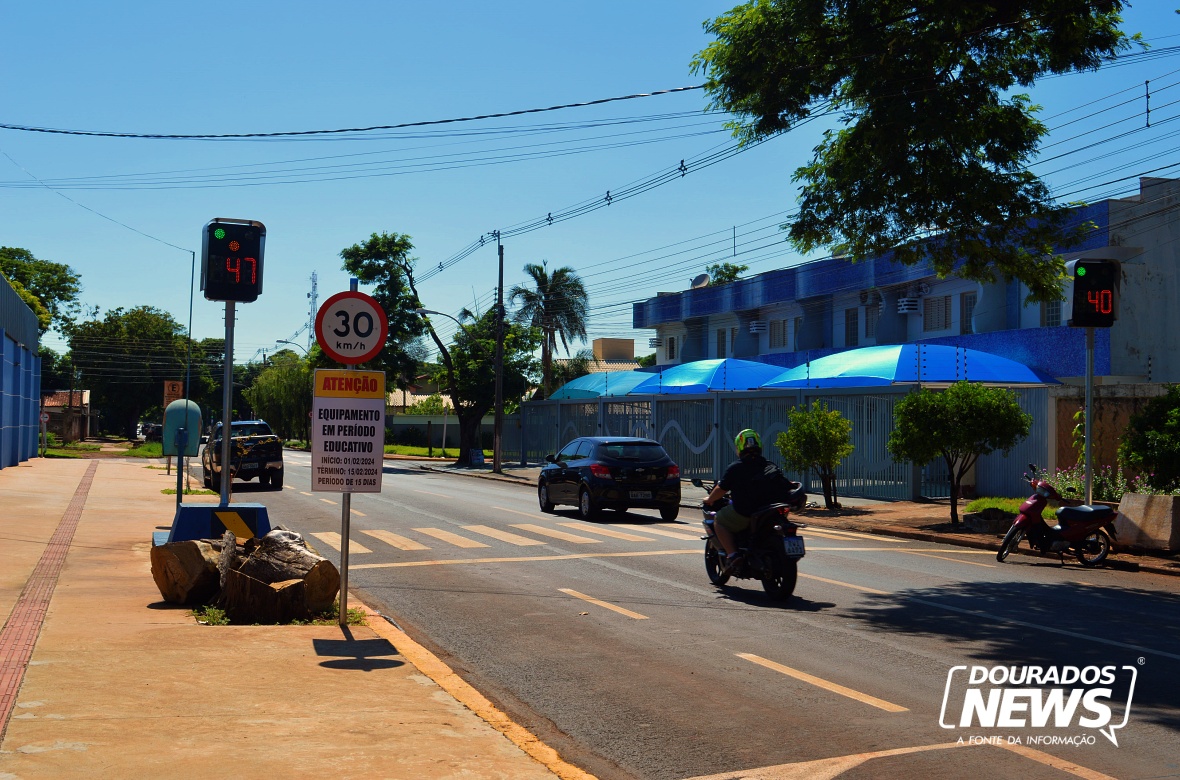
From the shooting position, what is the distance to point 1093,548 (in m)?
14.4

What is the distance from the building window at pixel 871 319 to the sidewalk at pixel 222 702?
3663 centimetres

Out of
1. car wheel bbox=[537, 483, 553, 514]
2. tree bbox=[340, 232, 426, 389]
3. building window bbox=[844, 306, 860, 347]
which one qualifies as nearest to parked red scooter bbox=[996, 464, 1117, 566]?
car wheel bbox=[537, 483, 553, 514]

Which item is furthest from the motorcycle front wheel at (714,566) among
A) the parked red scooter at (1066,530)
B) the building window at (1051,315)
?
the building window at (1051,315)

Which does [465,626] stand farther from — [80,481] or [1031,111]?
[80,481]

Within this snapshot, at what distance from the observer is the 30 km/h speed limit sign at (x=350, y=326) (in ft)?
29.4

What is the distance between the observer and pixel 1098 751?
5836 mm

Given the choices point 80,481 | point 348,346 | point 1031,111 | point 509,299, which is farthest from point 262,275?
point 509,299

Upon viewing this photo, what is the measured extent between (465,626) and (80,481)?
25.0 metres

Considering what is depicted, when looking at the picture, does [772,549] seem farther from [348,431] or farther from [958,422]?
[958,422]

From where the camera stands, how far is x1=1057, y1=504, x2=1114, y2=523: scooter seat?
1412 centimetres

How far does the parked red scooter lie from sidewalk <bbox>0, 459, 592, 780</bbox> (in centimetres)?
917

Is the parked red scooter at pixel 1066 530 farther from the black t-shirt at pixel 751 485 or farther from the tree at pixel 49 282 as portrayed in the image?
the tree at pixel 49 282

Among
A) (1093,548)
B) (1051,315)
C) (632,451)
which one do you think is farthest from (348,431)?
(1051,315)

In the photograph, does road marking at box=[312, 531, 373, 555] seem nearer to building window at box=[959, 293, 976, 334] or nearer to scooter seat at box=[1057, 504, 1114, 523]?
scooter seat at box=[1057, 504, 1114, 523]
